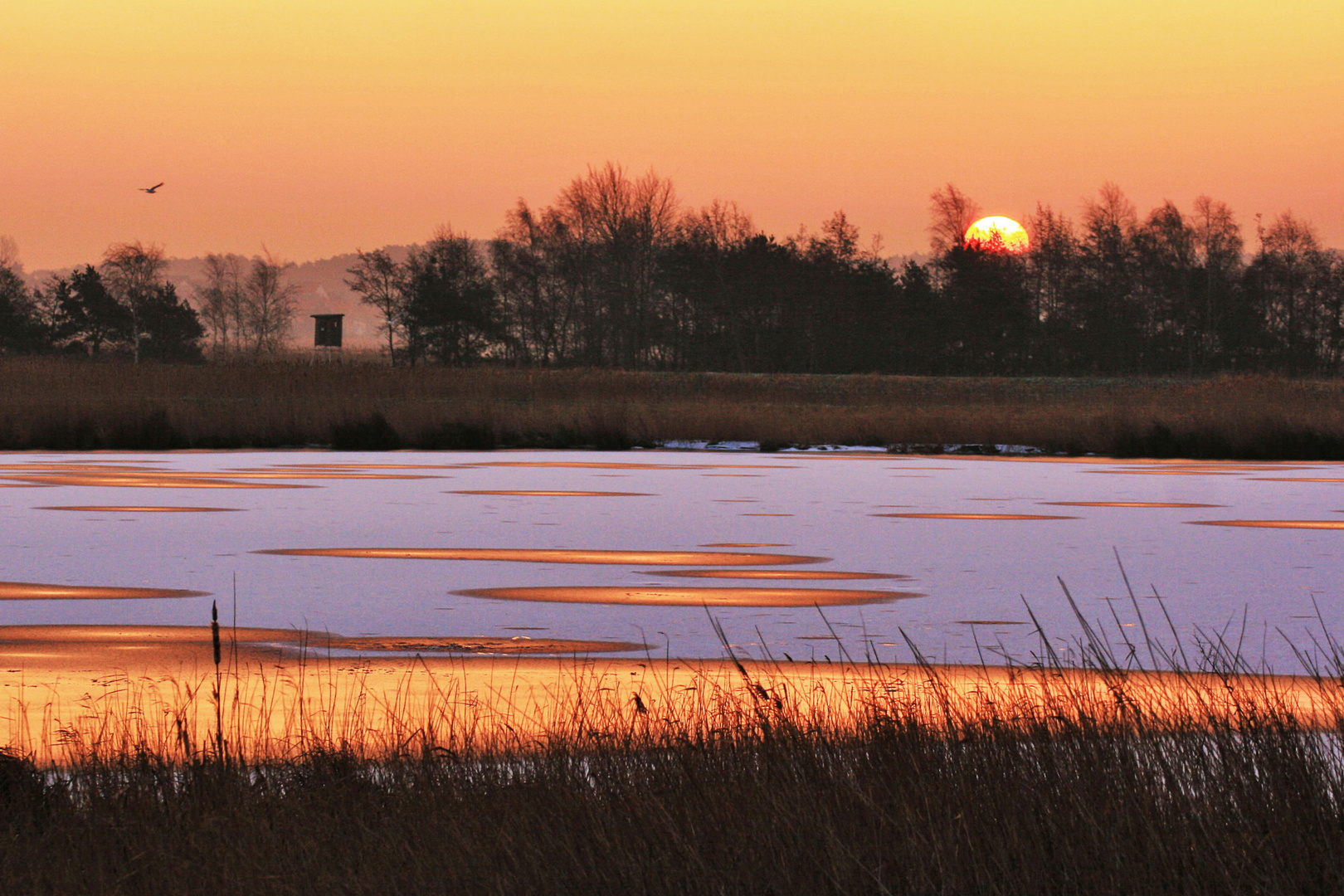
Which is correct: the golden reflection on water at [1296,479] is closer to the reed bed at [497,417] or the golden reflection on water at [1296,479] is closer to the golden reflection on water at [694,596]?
the reed bed at [497,417]

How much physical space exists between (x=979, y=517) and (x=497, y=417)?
14719 millimetres

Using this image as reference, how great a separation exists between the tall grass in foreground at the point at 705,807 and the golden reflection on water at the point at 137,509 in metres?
8.94

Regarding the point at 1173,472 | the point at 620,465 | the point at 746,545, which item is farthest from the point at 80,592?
the point at 1173,472

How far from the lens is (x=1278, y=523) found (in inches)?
518

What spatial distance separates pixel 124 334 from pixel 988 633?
244ft

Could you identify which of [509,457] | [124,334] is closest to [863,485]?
[509,457]

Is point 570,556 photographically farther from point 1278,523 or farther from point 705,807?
point 705,807

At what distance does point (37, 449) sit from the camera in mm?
24875

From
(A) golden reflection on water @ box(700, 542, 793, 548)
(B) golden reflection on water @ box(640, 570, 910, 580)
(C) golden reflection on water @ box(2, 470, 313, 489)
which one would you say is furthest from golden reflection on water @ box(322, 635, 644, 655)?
(C) golden reflection on water @ box(2, 470, 313, 489)

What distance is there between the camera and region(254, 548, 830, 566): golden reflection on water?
10.7 meters

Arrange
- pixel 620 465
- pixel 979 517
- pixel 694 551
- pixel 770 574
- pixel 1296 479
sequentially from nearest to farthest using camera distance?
pixel 770 574 < pixel 694 551 < pixel 979 517 < pixel 1296 479 < pixel 620 465

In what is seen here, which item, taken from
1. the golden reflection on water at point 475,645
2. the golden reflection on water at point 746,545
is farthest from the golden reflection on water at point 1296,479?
the golden reflection on water at point 475,645

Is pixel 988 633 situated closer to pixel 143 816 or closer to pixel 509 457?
pixel 143 816

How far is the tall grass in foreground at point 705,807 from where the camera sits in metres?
3.53
